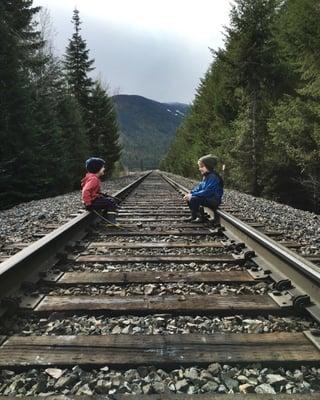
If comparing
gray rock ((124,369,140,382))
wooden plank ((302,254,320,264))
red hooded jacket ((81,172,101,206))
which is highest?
red hooded jacket ((81,172,101,206))

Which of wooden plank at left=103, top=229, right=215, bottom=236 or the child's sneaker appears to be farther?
the child's sneaker

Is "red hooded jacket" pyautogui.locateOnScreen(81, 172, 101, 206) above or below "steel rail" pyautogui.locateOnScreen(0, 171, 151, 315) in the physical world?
above

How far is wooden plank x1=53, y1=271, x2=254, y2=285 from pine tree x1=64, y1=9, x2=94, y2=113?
33.5 m

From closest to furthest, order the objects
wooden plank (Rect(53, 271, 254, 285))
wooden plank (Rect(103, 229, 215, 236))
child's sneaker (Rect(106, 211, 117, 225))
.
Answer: wooden plank (Rect(53, 271, 254, 285)) → wooden plank (Rect(103, 229, 215, 236)) → child's sneaker (Rect(106, 211, 117, 225))

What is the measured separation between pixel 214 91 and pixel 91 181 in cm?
2592

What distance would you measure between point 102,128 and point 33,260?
36.8m

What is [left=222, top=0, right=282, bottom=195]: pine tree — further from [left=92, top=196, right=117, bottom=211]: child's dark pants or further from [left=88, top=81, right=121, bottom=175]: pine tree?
[left=88, top=81, right=121, bottom=175]: pine tree

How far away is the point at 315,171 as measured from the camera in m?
18.5

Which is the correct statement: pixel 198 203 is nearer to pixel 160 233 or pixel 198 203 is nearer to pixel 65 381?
pixel 160 233

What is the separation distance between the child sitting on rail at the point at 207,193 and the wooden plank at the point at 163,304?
13.0 feet

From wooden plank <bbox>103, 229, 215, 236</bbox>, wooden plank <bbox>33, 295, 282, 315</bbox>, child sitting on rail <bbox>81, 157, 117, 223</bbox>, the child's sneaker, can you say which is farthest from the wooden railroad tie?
child sitting on rail <bbox>81, 157, 117, 223</bbox>

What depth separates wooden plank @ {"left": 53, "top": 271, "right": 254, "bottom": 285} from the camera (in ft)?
12.4

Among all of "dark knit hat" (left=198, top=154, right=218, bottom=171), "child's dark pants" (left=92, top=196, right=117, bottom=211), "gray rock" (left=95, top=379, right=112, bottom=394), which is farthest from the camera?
"dark knit hat" (left=198, top=154, right=218, bottom=171)

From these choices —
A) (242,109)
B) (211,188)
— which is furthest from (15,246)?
(242,109)
